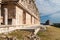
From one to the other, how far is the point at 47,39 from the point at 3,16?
413 inches

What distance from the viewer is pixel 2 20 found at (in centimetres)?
2064

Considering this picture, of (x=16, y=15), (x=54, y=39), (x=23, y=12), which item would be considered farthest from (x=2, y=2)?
(x=54, y=39)

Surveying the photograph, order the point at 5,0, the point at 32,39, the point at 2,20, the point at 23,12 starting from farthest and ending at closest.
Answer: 1. the point at 23,12
2. the point at 5,0
3. the point at 2,20
4. the point at 32,39

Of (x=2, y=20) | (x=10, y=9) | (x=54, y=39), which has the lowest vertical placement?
(x=54, y=39)

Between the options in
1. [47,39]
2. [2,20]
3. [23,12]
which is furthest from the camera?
[23,12]

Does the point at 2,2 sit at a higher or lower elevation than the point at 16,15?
higher

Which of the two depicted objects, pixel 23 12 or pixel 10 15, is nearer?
pixel 10 15

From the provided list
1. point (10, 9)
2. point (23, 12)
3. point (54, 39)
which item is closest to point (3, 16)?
point (10, 9)

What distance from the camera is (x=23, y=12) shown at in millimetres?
28453

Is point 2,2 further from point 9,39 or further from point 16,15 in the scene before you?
point 9,39

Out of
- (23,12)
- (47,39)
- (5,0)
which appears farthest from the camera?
(23,12)

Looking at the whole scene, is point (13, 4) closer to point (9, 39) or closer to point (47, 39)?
point (47, 39)

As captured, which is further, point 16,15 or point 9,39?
point 16,15

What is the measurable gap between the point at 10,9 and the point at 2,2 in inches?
51.7
